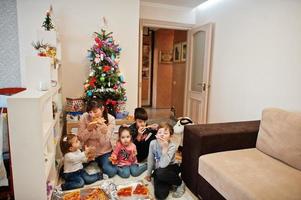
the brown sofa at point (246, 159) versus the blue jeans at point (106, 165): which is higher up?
the brown sofa at point (246, 159)

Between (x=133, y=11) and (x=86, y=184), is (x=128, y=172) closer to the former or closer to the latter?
(x=86, y=184)

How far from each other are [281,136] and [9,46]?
3710 mm

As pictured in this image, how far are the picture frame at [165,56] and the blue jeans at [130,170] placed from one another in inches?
178

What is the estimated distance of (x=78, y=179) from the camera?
1.95 metres

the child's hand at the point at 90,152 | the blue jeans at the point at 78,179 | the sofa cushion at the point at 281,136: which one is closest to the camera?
the sofa cushion at the point at 281,136

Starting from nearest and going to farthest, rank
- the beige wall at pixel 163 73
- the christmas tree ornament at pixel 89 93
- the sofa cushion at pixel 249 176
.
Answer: the sofa cushion at pixel 249 176
the christmas tree ornament at pixel 89 93
the beige wall at pixel 163 73

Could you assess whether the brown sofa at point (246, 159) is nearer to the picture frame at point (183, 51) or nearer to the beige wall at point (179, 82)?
the beige wall at point (179, 82)

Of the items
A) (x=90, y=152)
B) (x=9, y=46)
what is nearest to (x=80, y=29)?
(x=9, y=46)

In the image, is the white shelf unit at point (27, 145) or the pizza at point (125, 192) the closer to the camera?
the white shelf unit at point (27, 145)


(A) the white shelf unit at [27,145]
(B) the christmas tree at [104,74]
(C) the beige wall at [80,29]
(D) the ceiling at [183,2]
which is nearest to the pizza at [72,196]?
(A) the white shelf unit at [27,145]

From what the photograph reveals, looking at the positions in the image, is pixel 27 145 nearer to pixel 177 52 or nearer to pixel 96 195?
pixel 96 195

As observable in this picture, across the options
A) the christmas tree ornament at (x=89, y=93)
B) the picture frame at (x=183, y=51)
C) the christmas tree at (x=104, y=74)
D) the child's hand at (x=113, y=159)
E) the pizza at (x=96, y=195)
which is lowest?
the pizza at (x=96, y=195)

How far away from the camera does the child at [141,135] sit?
2.42 m

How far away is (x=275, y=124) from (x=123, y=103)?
87.7 inches
